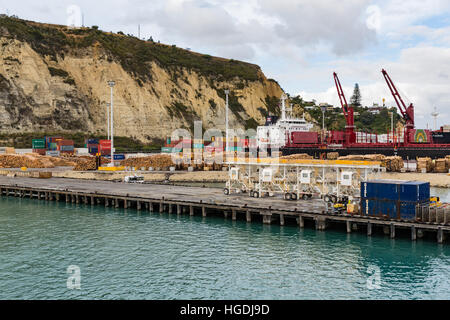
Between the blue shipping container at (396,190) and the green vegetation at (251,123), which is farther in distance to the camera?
the green vegetation at (251,123)

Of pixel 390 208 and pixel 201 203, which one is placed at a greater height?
pixel 390 208

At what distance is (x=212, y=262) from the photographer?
85.6ft

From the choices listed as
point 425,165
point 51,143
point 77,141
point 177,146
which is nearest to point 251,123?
point 177,146

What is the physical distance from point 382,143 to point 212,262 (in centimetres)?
7449

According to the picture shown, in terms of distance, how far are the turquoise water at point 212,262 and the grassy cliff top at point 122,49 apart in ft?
309

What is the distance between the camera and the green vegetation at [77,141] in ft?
319

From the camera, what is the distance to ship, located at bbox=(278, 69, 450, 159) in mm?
84625

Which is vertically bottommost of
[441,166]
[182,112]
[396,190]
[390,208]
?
[390,208]

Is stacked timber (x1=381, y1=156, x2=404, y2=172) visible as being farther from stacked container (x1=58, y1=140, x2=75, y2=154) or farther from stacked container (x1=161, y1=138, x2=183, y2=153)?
stacked container (x1=58, y1=140, x2=75, y2=154)

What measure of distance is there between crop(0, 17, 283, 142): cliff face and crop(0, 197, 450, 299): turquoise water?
253ft

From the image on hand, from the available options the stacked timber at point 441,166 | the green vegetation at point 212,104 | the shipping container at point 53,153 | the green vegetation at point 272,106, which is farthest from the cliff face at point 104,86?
the stacked timber at point 441,166

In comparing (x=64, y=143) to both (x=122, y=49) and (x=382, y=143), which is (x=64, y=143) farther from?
(x=382, y=143)

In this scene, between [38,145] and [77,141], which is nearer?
[38,145]

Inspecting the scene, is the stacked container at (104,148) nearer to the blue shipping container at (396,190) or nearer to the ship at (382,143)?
the ship at (382,143)
